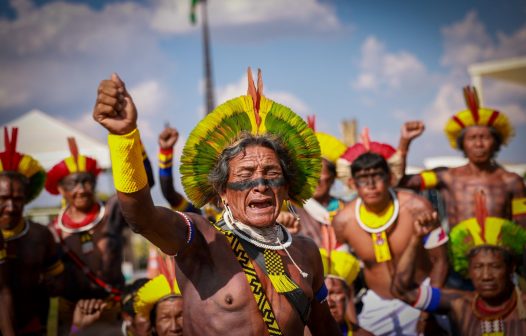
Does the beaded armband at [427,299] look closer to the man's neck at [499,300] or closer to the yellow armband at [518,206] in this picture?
the man's neck at [499,300]

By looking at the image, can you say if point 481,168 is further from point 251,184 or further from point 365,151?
point 251,184

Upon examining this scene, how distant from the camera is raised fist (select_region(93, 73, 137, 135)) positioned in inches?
96.0

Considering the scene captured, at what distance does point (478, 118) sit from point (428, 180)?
0.88m

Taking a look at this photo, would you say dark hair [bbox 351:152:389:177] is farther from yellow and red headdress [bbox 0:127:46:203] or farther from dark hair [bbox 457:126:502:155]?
yellow and red headdress [bbox 0:127:46:203]

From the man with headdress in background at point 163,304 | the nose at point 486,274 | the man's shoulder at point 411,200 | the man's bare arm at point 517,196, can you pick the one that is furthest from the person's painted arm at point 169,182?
the man's bare arm at point 517,196

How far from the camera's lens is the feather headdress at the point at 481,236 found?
5.60 metres

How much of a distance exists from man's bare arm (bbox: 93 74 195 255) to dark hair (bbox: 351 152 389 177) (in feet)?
11.2

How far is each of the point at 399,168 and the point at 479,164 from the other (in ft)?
3.58

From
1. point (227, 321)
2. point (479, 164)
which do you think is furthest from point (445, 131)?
point (227, 321)

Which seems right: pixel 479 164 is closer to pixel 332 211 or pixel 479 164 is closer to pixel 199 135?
pixel 332 211

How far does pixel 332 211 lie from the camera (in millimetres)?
6918

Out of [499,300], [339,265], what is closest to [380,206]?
[339,265]

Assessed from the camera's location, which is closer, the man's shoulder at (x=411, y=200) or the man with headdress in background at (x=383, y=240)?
the man with headdress in background at (x=383, y=240)

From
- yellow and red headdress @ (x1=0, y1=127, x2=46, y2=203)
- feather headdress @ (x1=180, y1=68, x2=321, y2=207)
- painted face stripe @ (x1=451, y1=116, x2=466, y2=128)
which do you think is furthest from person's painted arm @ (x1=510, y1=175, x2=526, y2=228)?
yellow and red headdress @ (x1=0, y1=127, x2=46, y2=203)
